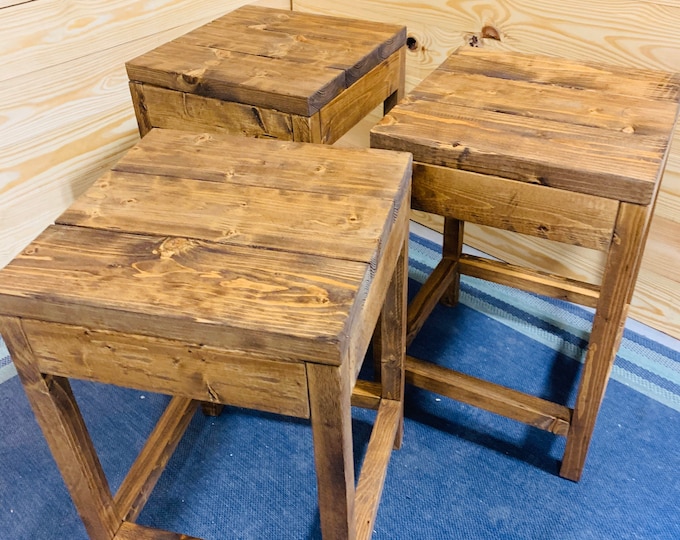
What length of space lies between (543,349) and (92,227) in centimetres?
94

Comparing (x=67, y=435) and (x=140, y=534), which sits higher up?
(x=67, y=435)

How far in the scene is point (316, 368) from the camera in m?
0.59

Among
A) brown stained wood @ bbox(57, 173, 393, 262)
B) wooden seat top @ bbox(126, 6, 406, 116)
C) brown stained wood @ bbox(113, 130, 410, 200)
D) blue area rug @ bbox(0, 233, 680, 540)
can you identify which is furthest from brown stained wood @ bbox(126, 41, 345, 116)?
blue area rug @ bbox(0, 233, 680, 540)

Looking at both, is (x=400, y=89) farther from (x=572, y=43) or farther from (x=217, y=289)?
(x=217, y=289)

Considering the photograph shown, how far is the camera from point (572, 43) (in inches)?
49.9

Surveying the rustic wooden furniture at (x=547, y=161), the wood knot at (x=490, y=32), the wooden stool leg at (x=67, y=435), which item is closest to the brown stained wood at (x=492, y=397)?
the rustic wooden furniture at (x=547, y=161)

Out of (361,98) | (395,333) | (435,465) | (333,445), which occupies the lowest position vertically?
(435,465)

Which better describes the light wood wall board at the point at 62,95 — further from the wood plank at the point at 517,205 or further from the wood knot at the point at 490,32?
the wood plank at the point at 517,205

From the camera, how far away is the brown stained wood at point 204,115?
97 centimetres

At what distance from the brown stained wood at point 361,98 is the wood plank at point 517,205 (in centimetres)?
18

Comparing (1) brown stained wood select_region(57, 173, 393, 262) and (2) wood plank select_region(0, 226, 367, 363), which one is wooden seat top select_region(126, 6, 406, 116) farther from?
(2) wood plank select_region(0, 226, 367, 363)

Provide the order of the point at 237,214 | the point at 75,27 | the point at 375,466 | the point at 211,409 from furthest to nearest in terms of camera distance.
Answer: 1. the point at 75,27
2. the point at 211,409
3. the point at 375,466
4. the point at 237,214

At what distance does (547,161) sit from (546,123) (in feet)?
0.37

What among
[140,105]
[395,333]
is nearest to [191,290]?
[395,333]
